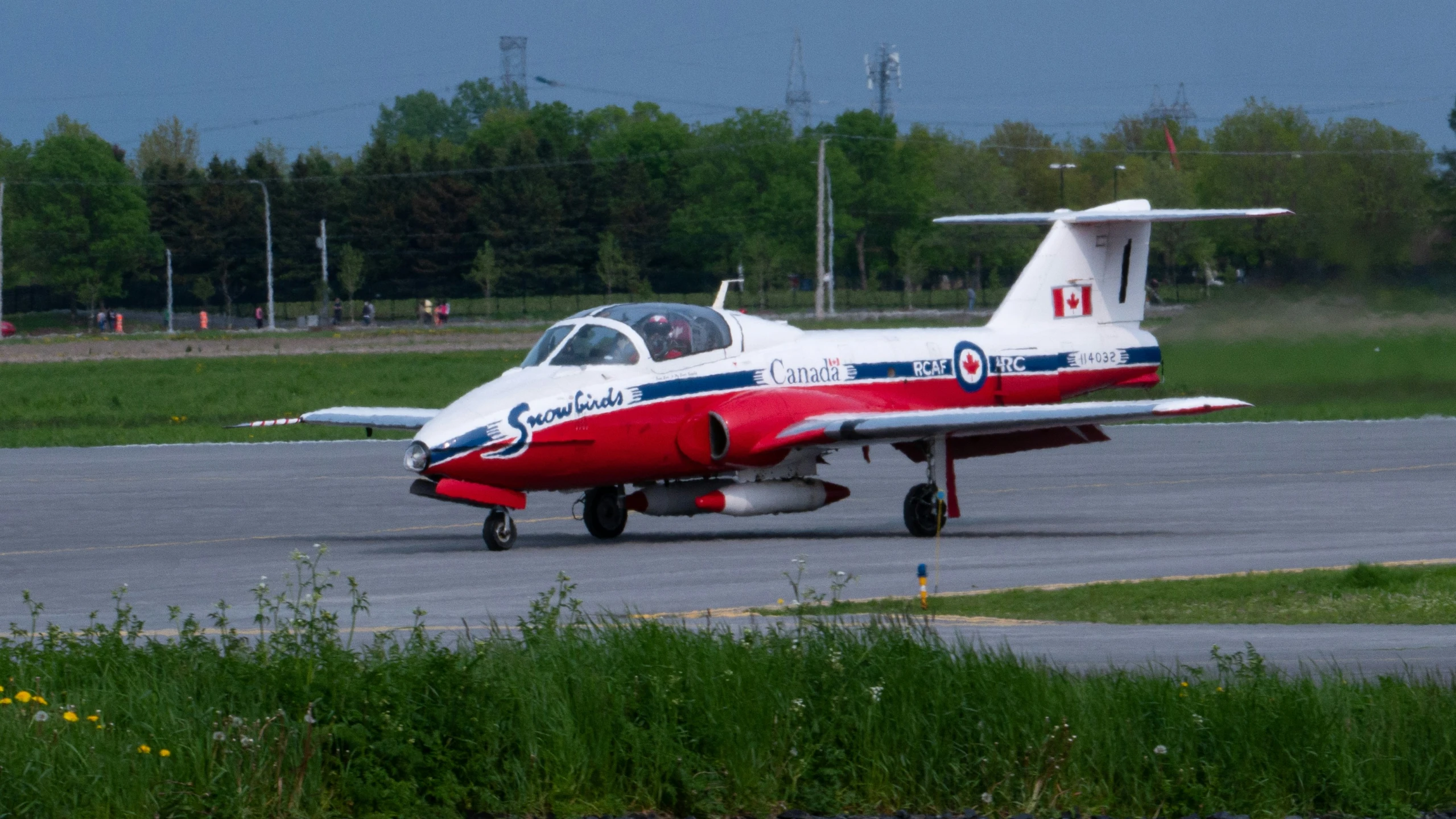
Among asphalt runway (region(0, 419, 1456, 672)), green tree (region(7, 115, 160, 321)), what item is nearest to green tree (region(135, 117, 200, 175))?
green tree (region(7, 115, 160, 321))

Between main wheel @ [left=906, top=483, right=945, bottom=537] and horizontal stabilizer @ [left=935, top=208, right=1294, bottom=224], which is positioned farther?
horizontal stabilizer @ [left=935, top=208, right=1294, bottom=224]

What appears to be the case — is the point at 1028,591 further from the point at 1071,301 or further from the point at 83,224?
the point at 83,224

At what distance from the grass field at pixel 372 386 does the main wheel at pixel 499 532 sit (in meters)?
10.2

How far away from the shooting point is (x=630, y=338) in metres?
20.8

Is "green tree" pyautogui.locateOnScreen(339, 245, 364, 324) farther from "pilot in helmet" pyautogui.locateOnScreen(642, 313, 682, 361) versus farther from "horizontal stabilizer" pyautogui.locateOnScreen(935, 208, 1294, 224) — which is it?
"pilot in helmet" pyautogui.locateOnScreen(642, 313, 682, 361)

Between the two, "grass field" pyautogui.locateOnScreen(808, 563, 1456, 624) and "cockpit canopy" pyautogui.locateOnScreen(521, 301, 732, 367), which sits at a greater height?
"cockpit canopy" pyautogui.locateOnScreen(521, 301, 732, 367)

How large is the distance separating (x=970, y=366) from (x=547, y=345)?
5816mm

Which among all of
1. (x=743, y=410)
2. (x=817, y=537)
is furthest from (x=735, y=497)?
(x=817, y=537)

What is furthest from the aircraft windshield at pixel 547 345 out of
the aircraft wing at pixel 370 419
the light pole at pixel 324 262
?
the light pole at pixel 324 262

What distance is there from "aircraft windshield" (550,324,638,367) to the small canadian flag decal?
668 cm

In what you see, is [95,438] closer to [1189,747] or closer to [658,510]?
[658,510]

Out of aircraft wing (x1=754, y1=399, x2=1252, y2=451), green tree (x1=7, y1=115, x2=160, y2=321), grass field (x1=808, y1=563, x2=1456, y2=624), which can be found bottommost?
grass field (x1=808, y1=563, x2=1456, y2=624)

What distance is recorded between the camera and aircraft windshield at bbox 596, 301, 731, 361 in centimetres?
2097

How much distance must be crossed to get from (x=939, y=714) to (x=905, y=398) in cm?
1426
